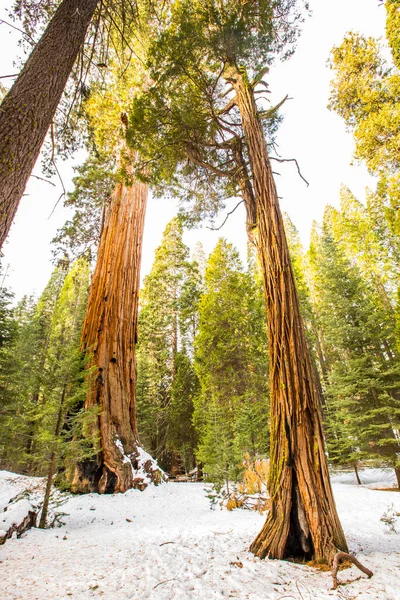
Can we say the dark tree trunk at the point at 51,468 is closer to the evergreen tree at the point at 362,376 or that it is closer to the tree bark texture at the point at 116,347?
the tree bark texture at the point at 116,347

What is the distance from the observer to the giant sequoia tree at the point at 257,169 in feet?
7.75

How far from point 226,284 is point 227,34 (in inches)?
382

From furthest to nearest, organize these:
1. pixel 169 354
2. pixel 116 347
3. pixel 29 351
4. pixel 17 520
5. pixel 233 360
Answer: pixel 29 351 → pixel 169 354 → pixel 233 360 → pixel 116 347 → pixel 17 520

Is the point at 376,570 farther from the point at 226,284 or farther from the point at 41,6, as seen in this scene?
the point at 226,284

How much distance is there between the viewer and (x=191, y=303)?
16.2 meters

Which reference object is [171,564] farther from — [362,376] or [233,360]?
[233,360]

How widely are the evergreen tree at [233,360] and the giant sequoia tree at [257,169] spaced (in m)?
7.10

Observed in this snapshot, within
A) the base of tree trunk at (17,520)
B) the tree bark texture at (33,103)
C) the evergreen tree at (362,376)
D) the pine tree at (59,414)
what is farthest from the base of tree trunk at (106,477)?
the evergreen tree at (362,376)

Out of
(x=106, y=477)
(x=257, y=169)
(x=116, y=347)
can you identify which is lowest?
(x=106, y=477)

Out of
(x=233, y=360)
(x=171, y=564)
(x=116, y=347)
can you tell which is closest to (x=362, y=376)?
(x=233, y=360)

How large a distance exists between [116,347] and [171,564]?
483cm

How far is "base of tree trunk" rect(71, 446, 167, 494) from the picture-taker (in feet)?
17.8

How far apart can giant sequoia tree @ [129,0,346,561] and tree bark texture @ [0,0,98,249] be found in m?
2.08

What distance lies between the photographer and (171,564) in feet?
7.05
